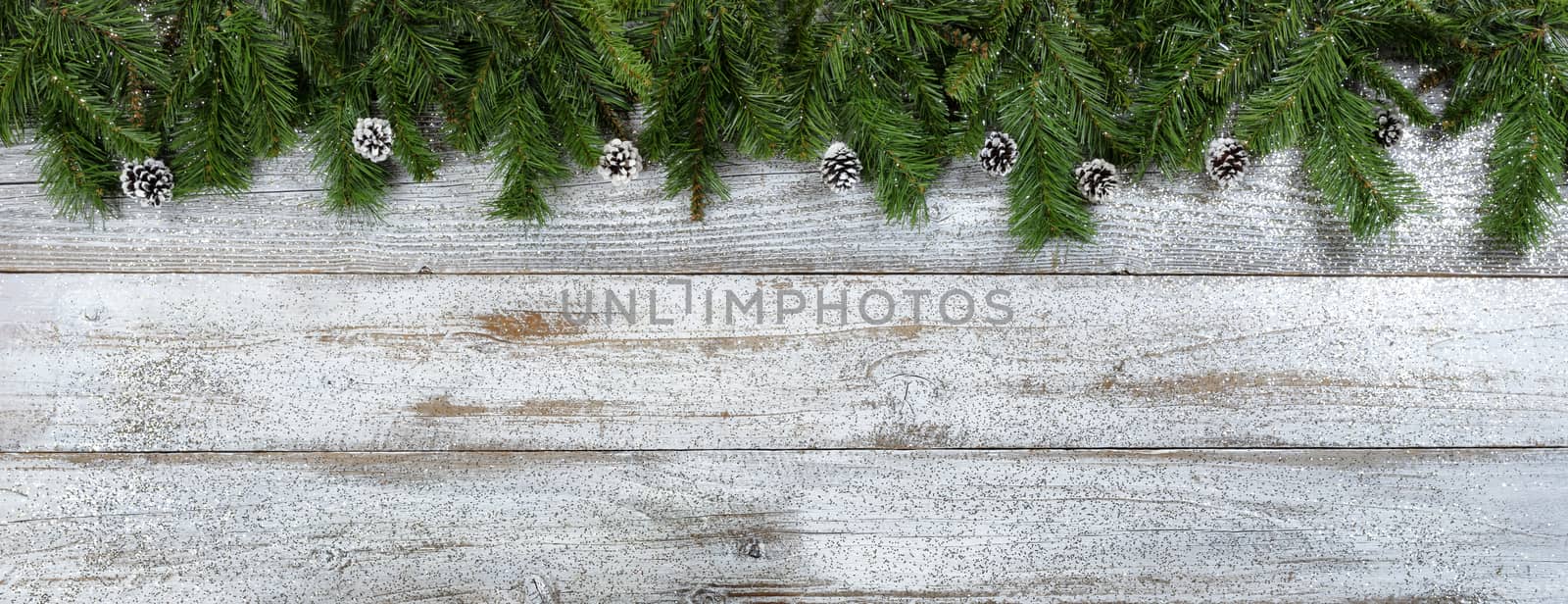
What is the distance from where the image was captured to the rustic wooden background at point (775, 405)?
2.81 feet

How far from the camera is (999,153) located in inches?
31.9

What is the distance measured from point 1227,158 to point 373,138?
0.85m

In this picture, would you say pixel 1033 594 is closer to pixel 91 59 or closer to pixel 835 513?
pixel 835 513

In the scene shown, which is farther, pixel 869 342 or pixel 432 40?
pixel 869 342

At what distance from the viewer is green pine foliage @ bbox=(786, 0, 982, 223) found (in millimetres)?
759

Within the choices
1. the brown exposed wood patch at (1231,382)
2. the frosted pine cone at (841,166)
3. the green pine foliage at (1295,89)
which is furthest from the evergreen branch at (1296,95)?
the frosted pine cone at (841,166)

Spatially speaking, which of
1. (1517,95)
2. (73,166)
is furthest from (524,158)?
(1517,95)

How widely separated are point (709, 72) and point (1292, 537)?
788 millimetres

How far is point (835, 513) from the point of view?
87cm

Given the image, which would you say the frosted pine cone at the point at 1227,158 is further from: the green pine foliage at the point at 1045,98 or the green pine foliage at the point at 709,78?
the green pine foliage at the point at 709,78

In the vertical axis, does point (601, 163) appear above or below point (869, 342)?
above

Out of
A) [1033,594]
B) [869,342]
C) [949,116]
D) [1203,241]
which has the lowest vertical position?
[1033,594]

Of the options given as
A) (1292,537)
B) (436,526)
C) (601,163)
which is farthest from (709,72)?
(1292,537)

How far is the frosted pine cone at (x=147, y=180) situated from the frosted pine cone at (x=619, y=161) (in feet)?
1.43
